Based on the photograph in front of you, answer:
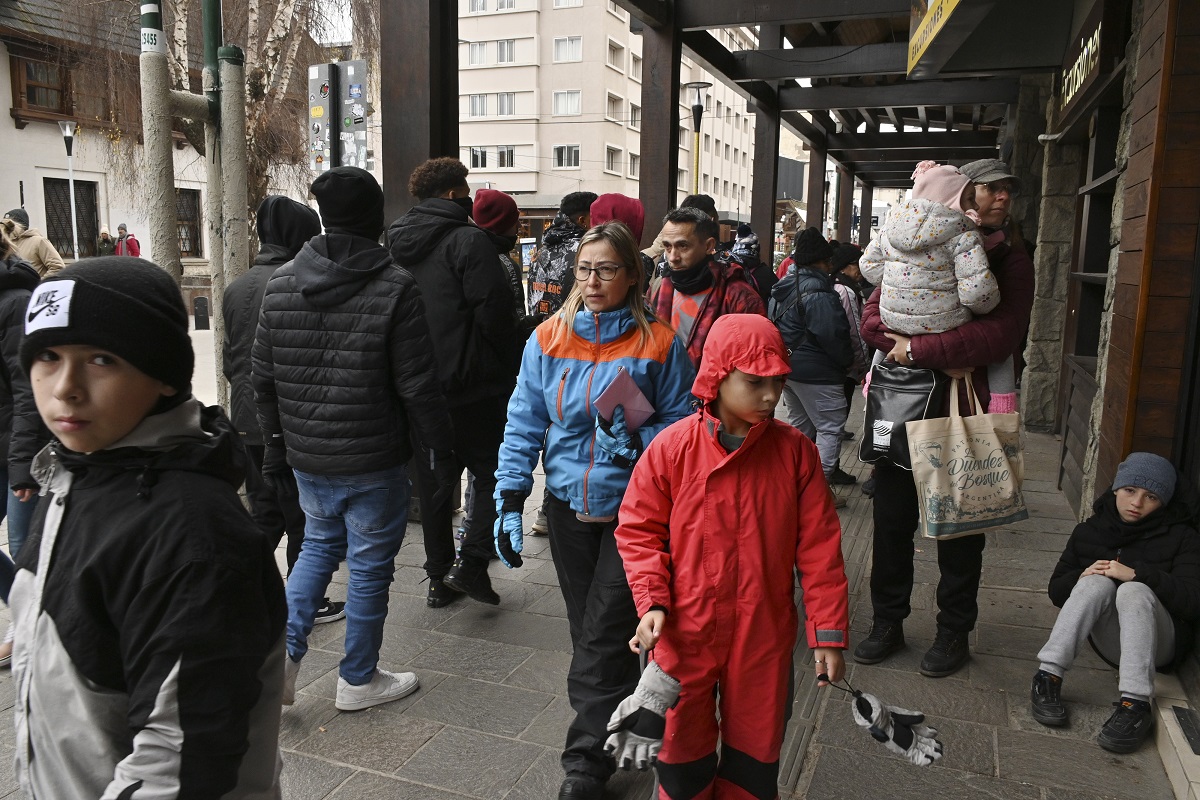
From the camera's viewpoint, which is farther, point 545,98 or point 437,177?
point 545,98

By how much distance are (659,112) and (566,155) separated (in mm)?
42479

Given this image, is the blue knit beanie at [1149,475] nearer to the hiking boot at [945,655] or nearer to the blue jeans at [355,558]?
the hiking boot at [945,655]

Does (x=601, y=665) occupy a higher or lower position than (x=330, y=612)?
higher

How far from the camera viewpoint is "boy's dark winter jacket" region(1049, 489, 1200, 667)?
3.21 meters

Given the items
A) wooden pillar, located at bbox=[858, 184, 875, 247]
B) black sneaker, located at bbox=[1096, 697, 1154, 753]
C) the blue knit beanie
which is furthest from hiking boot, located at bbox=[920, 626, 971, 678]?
wooden pillar, located at bbox=[858, 184, 875, 247]

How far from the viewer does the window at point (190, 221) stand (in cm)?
2786

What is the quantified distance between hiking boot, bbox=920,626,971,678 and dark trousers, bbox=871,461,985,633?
4 centimetres

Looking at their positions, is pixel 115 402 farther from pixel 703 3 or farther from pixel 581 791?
pixel 703 3

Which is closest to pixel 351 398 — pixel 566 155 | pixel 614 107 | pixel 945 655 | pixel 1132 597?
A: pixel 945 655

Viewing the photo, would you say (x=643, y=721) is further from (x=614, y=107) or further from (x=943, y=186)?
(x=614, y=107)

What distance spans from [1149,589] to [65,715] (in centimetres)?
333

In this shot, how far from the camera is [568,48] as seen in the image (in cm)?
4928

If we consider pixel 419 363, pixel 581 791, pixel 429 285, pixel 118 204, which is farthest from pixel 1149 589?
pixel 118 204

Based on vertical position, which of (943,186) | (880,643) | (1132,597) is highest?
(943,186)
